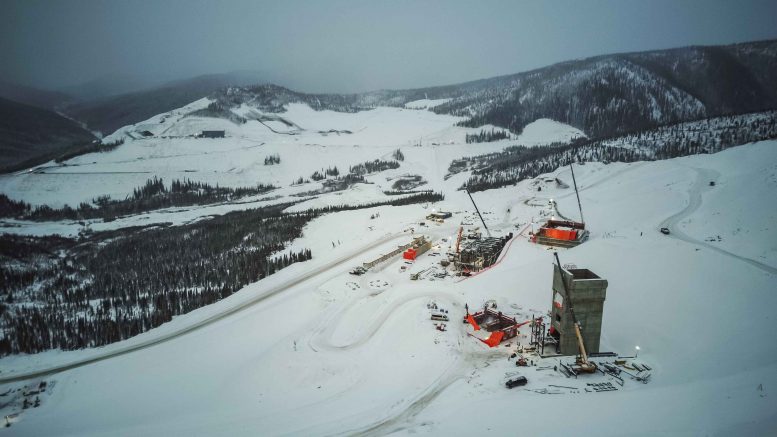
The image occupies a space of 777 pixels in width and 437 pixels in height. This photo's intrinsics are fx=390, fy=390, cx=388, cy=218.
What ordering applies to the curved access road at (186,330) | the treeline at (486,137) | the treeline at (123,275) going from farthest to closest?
the treeline at (486,137) → the treeline at (123,275) → the curved access road at (186,330)

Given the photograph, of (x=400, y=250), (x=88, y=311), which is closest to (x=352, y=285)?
(x=400, y=250)

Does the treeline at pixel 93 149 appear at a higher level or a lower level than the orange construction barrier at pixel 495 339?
higher

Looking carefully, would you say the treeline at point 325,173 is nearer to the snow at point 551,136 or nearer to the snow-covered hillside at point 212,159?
the snow-covered hillside at point 212,159

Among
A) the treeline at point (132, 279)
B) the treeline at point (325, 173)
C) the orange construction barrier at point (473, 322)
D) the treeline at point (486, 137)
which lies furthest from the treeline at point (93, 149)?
the orange construction barrier at point (473, 322)

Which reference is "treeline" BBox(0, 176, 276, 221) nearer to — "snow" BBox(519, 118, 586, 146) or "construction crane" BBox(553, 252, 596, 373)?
"construction crane" BBox(553, 252, 596, 373)

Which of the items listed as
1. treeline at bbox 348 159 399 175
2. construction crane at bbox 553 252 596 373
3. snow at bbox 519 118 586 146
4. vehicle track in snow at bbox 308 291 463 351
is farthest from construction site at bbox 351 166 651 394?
snow at bbox 519 118 586 146

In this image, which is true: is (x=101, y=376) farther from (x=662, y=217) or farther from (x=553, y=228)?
(x=662, y=217)
